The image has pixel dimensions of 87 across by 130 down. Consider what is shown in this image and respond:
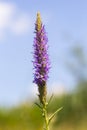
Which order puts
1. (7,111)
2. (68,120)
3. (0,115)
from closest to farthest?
(0,115), (7,111), (68,120)

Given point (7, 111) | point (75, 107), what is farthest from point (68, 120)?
point (7, 111)

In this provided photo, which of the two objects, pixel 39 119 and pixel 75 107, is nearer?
pixel 39 119

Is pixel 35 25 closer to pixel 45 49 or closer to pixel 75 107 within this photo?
pixel 45 49

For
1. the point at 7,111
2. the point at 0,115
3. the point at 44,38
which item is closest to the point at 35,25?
the point at 44,38

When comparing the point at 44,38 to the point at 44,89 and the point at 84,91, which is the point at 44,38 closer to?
the point at 44,89

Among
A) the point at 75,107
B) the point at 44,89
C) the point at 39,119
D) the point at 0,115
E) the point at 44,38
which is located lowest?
the point at 44,89

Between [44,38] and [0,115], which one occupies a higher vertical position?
[0,115]

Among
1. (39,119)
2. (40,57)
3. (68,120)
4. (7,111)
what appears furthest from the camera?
(68,120)
